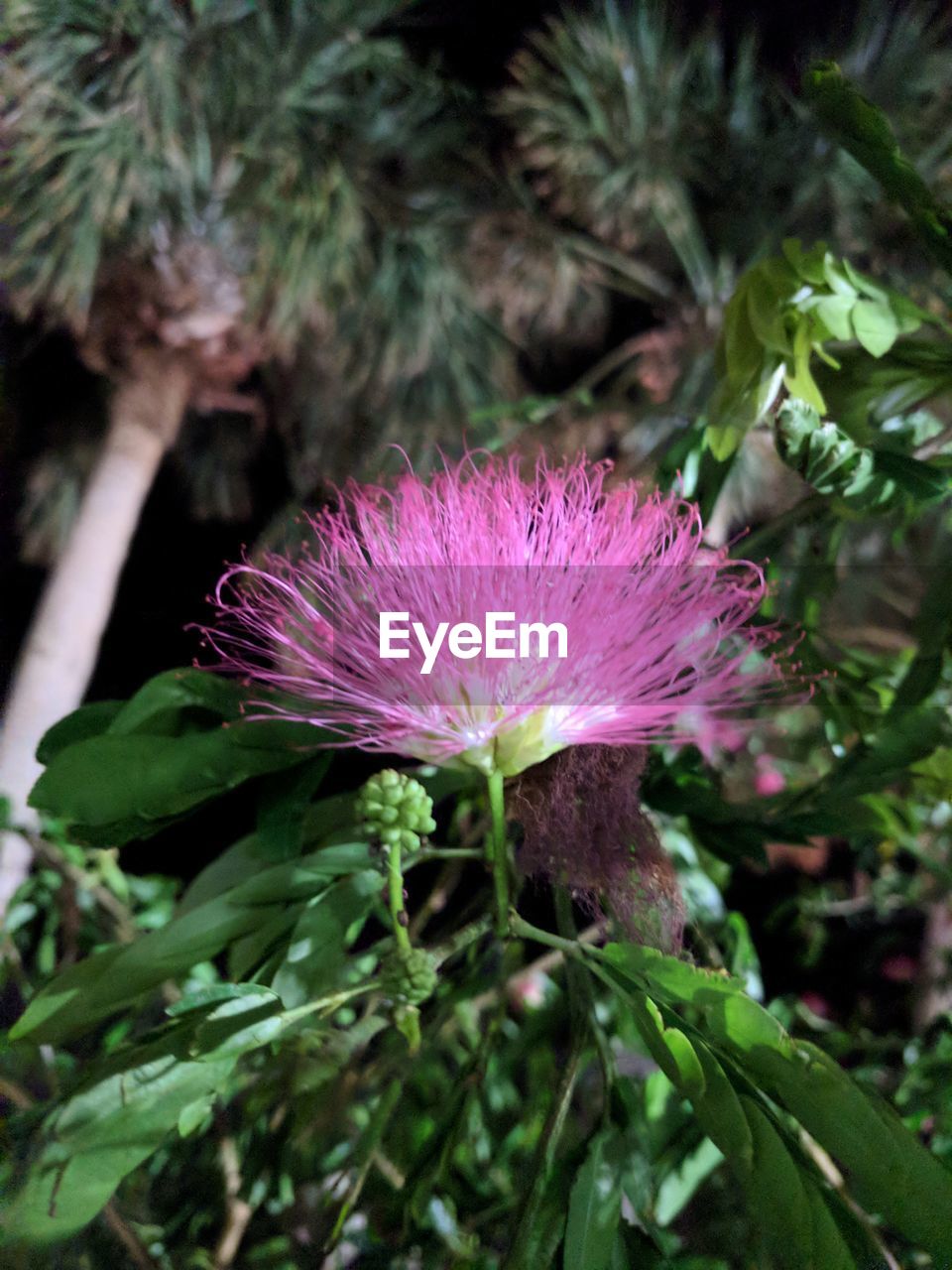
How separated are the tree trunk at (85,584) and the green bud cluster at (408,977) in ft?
0.81

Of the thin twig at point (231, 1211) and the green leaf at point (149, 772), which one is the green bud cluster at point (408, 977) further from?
the thin twig at point (231, 1211)

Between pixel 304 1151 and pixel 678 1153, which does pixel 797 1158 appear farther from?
pixel 304 1151

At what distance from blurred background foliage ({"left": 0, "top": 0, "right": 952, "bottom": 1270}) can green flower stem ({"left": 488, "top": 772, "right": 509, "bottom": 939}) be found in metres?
0.10

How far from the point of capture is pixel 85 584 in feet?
1.94

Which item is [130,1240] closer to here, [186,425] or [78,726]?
[78,726]

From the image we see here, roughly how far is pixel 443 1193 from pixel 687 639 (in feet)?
1.14

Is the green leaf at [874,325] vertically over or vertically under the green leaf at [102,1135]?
over

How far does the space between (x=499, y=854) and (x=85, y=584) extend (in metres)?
0.40

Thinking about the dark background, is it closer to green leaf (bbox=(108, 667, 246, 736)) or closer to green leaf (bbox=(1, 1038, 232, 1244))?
green leaf (bbox=(108, 667, 246, 736))

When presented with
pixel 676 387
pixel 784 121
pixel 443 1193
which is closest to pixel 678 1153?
pixel 443 1193

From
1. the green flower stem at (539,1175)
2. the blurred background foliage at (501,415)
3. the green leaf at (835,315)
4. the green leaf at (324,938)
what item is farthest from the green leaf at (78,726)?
the green leaf at (835,315)

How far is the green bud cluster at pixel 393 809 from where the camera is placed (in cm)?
31

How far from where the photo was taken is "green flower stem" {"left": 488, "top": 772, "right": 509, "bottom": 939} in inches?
13.1

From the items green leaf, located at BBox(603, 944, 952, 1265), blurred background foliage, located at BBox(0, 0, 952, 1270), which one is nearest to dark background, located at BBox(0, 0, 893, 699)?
blurred background foliage, located at BBox(0, 0, 952, 1270)
